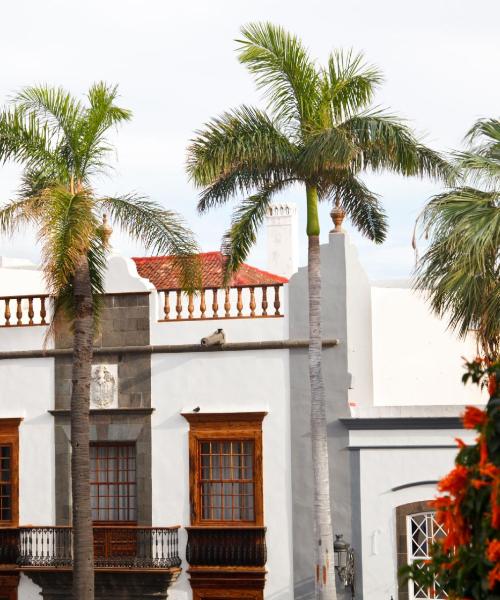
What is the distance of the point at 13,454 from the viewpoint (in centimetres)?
2486

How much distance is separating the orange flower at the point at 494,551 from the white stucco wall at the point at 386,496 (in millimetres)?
14951

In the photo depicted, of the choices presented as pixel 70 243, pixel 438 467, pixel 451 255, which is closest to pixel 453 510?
pixel 451 255

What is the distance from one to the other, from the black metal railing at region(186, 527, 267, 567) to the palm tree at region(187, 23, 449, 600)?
6.78 feet

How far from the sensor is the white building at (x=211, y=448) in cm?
2238

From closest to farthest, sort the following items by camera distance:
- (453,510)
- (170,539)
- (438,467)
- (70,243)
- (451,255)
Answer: (453,510) < (451,255) < (70,243) < (438,467) < (170,539)

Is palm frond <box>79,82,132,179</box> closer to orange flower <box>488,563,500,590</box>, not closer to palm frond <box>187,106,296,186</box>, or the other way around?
palm frond <box>187,106,296,186</box>

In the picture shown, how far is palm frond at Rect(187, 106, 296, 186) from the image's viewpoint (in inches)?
813

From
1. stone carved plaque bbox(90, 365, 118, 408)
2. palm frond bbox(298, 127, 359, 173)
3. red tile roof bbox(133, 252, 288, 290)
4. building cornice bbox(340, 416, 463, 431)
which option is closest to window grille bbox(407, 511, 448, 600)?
building cornice bbox(340, 416, 463, 431)

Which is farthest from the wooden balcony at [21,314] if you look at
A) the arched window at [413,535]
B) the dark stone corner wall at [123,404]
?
the arched window at [413,535]

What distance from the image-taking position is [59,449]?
24.6 meters

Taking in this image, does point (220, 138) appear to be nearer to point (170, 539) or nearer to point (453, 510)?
point (170, 539)

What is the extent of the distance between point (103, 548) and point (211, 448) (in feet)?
9.11

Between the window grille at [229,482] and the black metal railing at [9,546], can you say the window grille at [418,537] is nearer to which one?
the window grille at [229,482]

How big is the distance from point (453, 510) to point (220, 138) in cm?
1392
